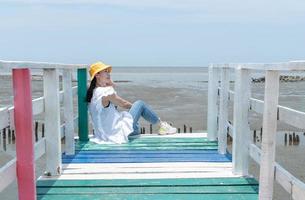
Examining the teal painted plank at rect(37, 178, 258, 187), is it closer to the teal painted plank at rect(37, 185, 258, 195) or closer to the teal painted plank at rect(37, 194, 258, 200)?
the teal painted plank at rect(37, 185, 258, 195)

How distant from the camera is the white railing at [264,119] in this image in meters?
3.45

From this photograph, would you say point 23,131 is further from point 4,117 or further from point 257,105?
point 257,105

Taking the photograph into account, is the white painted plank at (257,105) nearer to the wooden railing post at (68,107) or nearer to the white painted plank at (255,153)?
the white painted plank at (255,153)

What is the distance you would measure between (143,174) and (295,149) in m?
10.3

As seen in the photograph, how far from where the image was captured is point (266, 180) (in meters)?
3.78

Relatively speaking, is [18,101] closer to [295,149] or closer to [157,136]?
[157,136]

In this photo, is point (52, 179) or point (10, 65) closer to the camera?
point (10, 65)

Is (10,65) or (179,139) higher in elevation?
(10,65)

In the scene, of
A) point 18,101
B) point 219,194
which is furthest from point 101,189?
point 18,101

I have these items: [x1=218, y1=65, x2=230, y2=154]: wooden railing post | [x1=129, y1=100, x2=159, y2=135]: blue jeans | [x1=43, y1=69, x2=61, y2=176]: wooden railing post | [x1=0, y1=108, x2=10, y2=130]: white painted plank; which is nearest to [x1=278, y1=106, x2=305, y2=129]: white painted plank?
[x1=0, y1=108, x2=10, y2=130]: white painted plank

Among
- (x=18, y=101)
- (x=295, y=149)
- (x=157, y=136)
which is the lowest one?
(x=295, y=149)

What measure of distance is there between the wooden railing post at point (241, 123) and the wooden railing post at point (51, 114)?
179 cm

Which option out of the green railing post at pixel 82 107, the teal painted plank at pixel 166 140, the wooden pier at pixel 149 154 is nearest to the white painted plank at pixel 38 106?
the wooden pier at pixel 149 154

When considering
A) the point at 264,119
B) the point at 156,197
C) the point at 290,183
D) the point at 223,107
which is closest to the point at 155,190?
the point at 156,197
